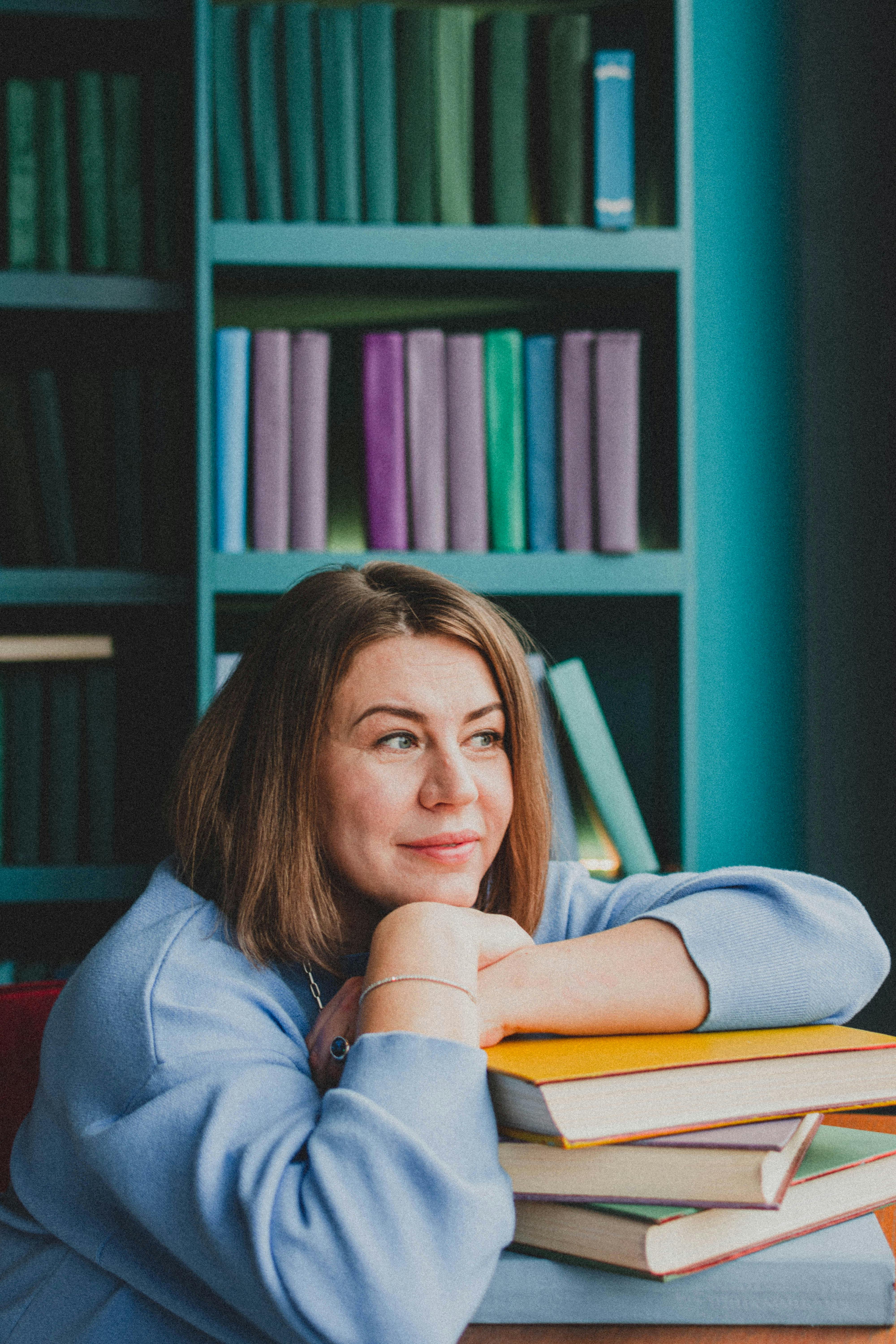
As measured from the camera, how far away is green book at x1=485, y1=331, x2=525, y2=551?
153 centimetres

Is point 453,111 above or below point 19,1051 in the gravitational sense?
above

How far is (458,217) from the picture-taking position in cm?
153

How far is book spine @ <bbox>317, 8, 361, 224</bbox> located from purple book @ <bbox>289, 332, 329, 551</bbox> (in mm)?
190

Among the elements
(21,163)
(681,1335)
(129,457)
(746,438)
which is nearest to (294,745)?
(681,1335)

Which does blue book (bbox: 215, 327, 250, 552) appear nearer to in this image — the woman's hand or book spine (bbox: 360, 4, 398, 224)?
book spine (bbox: 360, 4, 398, 224)

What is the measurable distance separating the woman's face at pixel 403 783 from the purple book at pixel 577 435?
744mm

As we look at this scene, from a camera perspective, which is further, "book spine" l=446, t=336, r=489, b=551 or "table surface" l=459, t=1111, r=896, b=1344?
"book spine" l=446, t=336, r=489, b=551

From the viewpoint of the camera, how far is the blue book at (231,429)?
1496mm

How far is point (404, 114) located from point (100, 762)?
1.02 m

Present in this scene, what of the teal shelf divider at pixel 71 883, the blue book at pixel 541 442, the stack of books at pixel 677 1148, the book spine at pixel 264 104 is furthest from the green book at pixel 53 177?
the stack of books at pixel 677 1148

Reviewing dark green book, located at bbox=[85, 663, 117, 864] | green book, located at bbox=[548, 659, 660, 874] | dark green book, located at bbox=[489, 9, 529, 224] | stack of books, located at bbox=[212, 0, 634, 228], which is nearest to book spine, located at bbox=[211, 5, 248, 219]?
stack of books, located at bbox=[212, 0, 634, 228]

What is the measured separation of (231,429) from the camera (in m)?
→ 1.50

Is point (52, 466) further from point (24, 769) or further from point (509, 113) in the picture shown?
point (509, 113)

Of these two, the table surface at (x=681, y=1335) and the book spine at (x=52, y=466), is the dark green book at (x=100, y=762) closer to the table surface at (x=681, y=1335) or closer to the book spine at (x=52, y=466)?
the book spine at (x=52, y=466)
